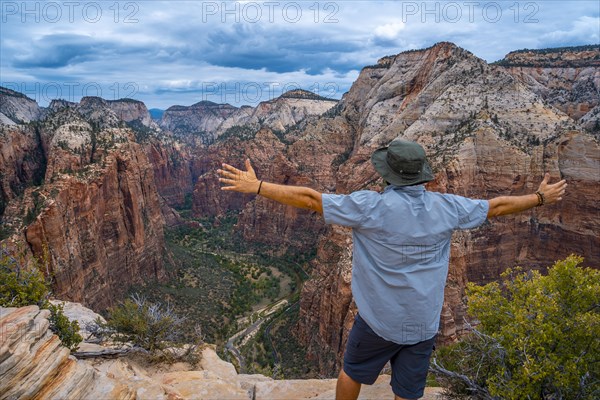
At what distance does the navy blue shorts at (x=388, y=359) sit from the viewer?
4.30m

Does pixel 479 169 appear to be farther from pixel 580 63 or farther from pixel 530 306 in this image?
pixel 580 63

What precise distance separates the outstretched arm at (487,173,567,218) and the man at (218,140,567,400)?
0.54 feet

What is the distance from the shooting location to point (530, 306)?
23.7 feet

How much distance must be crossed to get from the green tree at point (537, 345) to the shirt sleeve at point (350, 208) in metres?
3.80

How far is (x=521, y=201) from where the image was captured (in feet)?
15.5

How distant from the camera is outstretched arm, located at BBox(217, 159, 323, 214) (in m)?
4.12

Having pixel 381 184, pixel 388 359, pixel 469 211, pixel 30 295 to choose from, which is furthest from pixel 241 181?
pixel 381 184

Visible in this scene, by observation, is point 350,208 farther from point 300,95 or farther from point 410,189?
point 300,95

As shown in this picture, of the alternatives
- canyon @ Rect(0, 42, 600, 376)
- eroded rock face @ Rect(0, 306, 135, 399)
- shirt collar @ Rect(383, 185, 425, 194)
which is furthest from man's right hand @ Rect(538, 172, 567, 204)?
canyon @ Rect(0, 42, 600, 376)

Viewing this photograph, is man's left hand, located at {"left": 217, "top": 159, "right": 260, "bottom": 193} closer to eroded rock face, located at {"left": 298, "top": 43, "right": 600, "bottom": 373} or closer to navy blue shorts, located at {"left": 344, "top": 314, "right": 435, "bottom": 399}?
navy blue shorts, located at {"left": 344, "top": 314, "right": 435, "bottom": 399}

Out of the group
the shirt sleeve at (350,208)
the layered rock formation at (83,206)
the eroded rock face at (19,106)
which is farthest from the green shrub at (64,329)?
the eroded rock face at (19,106)

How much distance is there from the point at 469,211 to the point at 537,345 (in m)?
4.03

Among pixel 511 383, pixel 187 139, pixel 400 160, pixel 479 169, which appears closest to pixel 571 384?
pixel 511 383

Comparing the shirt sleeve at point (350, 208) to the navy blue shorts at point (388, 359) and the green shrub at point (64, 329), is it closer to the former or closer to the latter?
the navy blue shorts at point (388, 359)
